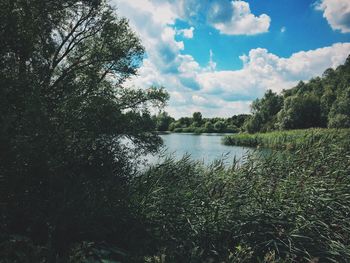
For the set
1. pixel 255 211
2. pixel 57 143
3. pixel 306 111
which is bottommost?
pixel 255 211

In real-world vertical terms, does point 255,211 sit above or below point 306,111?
below

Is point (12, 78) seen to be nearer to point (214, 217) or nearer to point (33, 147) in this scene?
point (33, 147)

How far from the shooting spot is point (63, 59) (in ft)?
39.5

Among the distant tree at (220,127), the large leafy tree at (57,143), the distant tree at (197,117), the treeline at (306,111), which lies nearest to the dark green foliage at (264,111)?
the treeline at (306,111)

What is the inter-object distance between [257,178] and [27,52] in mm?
5915

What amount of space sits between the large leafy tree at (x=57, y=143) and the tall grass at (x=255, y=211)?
0.82 m

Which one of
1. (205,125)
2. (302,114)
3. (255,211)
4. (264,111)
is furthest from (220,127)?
(255,211)

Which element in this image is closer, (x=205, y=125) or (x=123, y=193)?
(x=123, y=193)

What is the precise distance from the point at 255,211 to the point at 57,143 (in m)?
3.85

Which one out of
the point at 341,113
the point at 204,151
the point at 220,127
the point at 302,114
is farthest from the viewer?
the point at 220,127

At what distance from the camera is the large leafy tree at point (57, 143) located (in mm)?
5168

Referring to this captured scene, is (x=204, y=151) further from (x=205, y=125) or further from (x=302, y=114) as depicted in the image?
(x=205, y=125)

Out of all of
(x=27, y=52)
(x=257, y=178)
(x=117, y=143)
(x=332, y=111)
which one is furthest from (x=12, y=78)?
(x=332, y=111)

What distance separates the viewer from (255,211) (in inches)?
235
